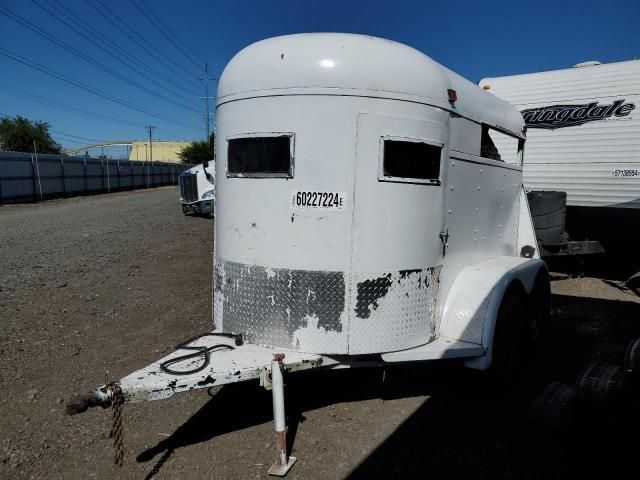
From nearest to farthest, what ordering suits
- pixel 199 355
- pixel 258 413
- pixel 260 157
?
pixel 199 355 < pixel 260 157 < pixel 258 413

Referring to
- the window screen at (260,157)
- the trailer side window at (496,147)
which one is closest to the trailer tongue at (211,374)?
the window screen at (260,157)

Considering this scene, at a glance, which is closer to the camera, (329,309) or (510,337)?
(329,309)

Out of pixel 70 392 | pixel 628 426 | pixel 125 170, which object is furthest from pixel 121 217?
pixel 125 170

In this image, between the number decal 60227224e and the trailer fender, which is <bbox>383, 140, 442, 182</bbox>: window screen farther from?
the trailer fender

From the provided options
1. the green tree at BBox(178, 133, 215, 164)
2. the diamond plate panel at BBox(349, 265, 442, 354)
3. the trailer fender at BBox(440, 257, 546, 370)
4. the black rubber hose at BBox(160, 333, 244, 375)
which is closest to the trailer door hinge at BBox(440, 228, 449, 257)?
the diamond plate panel at BBox(349, 265, 442, 354)

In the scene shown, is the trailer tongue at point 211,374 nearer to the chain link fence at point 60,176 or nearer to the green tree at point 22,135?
the chain link fence at point 60,176

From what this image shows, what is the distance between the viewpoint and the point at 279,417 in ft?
10.0

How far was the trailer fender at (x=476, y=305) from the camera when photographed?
3629 millimetres

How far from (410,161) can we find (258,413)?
2328mm

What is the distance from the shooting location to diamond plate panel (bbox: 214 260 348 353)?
11.0ft

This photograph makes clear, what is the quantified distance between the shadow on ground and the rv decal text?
3.94m

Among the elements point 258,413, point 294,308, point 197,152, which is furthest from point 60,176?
point 197,152

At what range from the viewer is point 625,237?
838 cm

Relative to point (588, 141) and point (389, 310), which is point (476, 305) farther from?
point (588, 141)
